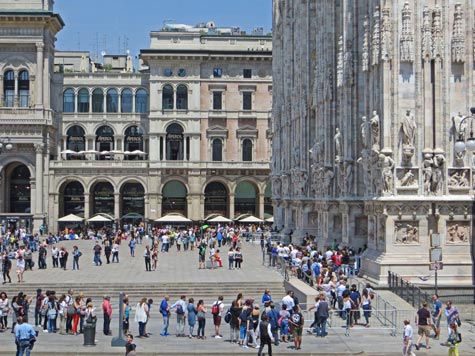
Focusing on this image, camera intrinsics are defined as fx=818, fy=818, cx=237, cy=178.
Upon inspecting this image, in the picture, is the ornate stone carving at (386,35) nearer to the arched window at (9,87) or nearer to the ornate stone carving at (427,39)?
the ornate stone carving at (427,39)

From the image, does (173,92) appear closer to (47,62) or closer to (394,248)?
(47,62)

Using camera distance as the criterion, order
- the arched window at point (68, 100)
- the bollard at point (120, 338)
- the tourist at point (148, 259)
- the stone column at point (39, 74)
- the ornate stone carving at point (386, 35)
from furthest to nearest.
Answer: the arched window at point (68, 100)
the stone column at point (39, 74)
the tourist at point (148, 259)
the ornate stone carving at point (386, 35)
the bollard at point (120, 338)

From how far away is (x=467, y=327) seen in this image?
1176 inches

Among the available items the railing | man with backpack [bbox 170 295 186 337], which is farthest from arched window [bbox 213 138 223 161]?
man with backpack [bbox 170 295 186 337]

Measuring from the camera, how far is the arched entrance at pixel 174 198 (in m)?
95.1

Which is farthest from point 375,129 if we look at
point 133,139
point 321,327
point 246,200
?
point 133,139

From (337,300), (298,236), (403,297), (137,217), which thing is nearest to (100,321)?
(337,300)

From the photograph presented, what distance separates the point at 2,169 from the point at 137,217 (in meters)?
15.6

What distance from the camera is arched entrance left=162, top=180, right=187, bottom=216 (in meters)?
95.1

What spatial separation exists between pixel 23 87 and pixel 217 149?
23.0 metres

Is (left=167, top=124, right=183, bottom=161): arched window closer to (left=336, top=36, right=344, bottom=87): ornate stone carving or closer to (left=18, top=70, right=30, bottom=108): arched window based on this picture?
(left=18, top=70, right=30, bottom=108): arched window

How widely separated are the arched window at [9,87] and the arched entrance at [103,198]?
13896mm

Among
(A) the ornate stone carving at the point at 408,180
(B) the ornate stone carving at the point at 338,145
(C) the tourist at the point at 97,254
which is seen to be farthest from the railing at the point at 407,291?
(C) the tourist at the point at 97,254

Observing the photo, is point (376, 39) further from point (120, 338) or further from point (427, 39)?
point (120, 338)
